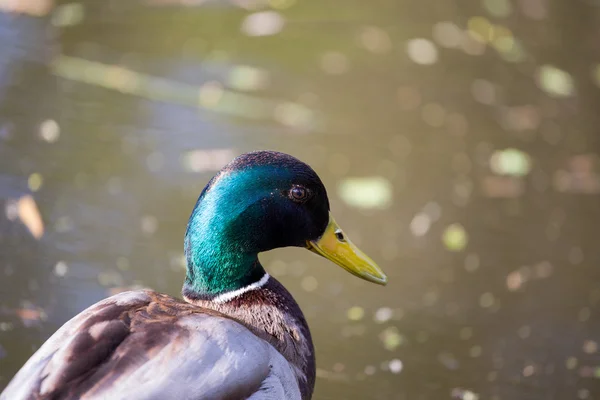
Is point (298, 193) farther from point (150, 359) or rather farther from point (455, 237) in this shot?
point (455, 237)

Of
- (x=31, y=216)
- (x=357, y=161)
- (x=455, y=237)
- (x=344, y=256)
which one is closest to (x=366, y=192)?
(x=357, y=161)

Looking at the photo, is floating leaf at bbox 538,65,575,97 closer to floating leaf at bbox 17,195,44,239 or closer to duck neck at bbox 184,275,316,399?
floating leaf at bbox 17,195,44,239

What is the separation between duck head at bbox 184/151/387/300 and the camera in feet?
12.2

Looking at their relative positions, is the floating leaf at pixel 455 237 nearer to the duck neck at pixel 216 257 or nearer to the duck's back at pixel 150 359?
the duck neck at pixel 216 257

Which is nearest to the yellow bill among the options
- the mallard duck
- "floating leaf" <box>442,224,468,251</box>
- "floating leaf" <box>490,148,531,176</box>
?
the mallard duck

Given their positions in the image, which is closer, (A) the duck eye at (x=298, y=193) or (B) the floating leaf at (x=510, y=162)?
(A) the duck eye at (x=298, y=193)

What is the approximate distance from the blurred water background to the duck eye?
0.87m

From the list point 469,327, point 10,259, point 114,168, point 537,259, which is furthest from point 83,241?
point 537,259

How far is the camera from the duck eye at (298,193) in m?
3.84

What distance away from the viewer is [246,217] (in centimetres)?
377

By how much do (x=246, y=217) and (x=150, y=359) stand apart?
895 millimetres

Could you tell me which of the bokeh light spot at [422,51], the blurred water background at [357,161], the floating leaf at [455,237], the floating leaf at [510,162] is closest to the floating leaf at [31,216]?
the blurred water background at [357,161]

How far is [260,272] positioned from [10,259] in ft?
5.44

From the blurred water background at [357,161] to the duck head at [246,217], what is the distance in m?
0.71
